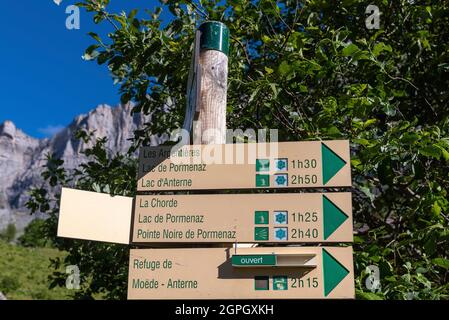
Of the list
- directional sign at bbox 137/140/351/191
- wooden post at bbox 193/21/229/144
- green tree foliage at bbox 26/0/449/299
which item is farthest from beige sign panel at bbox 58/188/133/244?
green tree foliage at bbox 26/0/449/299

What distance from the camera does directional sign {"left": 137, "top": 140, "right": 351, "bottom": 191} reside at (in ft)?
8.80

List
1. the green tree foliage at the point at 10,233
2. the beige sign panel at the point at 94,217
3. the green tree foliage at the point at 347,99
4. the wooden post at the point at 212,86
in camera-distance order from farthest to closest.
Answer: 1. the green tree foliage at the point at 10,233
2. the green tree foliage at the point at 347,99
3. the wooden post at the point at 212,86
4. the beige sign panel at the point at 94,217

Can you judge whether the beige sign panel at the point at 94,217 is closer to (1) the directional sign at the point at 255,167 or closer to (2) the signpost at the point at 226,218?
(2) the signpost at the point at 226,218

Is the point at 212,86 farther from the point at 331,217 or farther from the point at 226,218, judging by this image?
the point at 331,217

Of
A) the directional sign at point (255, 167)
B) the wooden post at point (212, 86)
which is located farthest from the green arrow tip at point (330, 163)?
the wooden post at point (212, 86)

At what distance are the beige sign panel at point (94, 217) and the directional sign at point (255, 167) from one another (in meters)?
0.18

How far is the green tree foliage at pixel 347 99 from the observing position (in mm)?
3717

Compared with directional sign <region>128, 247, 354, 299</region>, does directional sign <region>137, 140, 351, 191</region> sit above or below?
above

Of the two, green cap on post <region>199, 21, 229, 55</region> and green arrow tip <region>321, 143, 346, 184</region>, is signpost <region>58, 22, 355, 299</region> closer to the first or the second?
green arrow tip <region>321, 143, 346, 184</region>

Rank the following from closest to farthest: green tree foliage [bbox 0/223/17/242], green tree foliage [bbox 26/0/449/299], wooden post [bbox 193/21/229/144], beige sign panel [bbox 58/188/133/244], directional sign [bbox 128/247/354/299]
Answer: directional sign [bbox 128/247/354/299] < beige sign panel [bbox 58/188/133/244] < wooden post [bbox 193/21/229/144] < green tree foliage [bbox 26/0/449/299] < green tree foliage [bbox 0/223/17/242]

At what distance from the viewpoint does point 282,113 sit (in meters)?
4.85

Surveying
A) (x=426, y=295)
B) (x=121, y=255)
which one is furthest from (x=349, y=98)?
(x=121, y=255)

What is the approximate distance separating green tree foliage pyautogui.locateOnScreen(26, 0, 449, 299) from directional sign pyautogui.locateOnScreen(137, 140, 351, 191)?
941mm

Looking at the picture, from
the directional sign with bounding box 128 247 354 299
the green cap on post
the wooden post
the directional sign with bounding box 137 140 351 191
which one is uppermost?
the green cap on post
